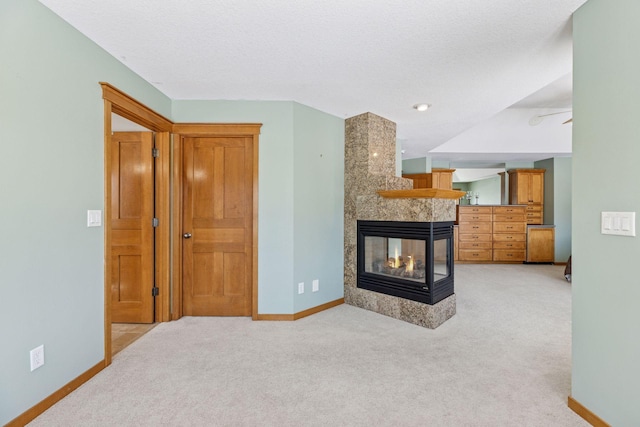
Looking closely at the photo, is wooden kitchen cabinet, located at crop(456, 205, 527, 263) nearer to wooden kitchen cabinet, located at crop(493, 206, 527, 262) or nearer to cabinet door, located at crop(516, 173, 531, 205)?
wooden kitchen cabinet, located at crop(493, 206, 527, 262)

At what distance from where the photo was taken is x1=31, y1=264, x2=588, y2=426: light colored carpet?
65.7 inches

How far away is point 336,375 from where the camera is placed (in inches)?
81.8

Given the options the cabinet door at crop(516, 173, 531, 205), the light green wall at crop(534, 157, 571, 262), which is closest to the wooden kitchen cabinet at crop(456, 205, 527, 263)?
the cabinet door at crop(516, 173, 531, 205)

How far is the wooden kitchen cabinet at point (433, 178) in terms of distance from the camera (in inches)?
254

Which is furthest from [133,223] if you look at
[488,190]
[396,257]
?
[488,190]

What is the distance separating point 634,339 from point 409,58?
2109 millimetres

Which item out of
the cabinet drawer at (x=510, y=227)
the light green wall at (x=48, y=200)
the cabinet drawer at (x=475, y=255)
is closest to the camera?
the light green wall at (x=48, y=200)

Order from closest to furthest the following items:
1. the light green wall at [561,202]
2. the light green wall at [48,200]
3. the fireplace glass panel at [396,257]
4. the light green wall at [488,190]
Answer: the light green wall at [48,200]
the fireplace glass panel at [396,257]
the light green wall at [561,202]
the light green wall at [488,190]

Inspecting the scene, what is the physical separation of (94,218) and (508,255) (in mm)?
7197

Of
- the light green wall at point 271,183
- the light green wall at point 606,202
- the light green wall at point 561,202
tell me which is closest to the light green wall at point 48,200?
the light green wall at point 271,183

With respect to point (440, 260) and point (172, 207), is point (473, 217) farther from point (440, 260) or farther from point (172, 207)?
point (172, 207)

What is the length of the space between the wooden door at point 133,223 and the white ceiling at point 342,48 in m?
0.74

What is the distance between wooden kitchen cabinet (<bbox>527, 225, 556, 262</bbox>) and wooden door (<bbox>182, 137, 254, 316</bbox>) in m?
6.07

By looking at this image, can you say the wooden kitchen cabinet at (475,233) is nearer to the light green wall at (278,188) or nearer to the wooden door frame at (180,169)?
the light green wall at (278,188)
